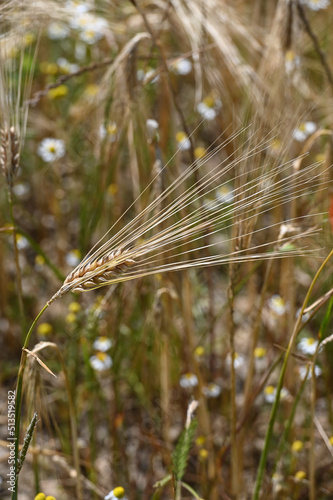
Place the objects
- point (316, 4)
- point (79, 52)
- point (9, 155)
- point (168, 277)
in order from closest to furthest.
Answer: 1. point (9, 155)
2. point (168, 277)
3. point (316, 4)
4. point (79, 52)

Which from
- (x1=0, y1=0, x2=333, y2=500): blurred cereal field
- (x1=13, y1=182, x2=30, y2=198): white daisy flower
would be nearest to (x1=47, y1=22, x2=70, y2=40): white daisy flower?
(x1=0, y1=0, x2=333, y2=500): blurred cereal field

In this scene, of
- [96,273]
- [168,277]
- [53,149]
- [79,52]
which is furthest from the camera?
[79,52]

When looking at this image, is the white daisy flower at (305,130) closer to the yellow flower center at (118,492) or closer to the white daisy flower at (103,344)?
the white daisy flower at (103,344)

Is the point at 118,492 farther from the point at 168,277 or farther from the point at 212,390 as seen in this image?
the point at 212,390

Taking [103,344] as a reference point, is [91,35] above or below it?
above

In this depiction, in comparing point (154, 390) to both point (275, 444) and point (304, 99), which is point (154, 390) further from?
point (304, 99)

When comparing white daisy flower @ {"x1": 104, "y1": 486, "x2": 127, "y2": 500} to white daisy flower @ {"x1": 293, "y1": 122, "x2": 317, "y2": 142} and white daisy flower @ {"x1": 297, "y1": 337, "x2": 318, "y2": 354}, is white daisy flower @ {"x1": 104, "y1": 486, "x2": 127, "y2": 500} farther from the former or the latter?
white daisy flower @ {"x1": 293, "y1": 122, "x2": 317, "y2": 142}

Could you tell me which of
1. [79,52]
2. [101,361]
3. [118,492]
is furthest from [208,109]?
[118,492]
